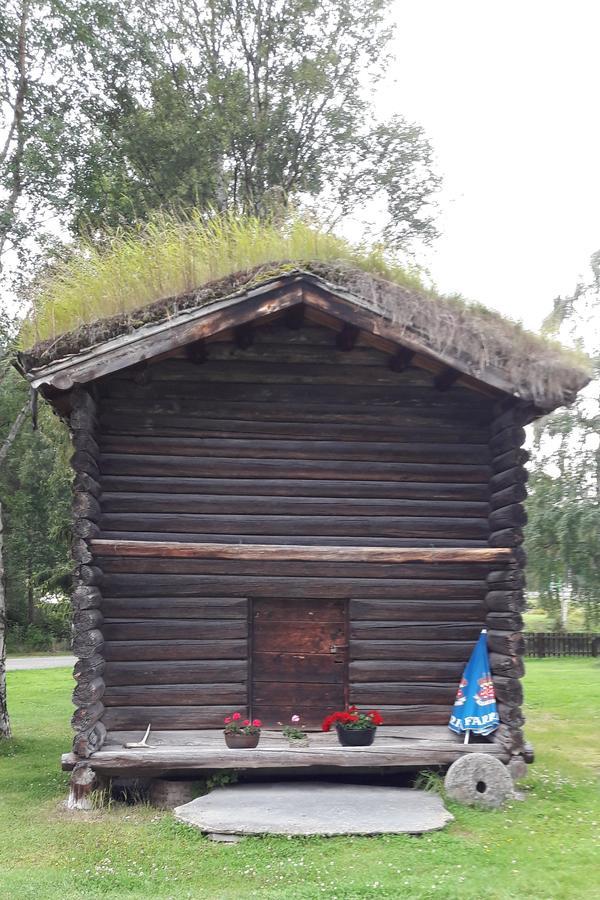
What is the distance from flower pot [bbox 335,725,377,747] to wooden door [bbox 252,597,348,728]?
34.2 inches

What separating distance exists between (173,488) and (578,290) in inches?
745

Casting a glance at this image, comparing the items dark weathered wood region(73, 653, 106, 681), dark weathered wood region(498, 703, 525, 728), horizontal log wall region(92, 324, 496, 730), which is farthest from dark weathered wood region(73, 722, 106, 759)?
dark weathered wood region(498, 703, 525, 728)

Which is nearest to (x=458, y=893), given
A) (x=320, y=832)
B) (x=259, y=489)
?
(x=320, y=832)

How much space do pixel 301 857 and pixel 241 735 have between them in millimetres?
1828

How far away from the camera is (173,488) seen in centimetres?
926

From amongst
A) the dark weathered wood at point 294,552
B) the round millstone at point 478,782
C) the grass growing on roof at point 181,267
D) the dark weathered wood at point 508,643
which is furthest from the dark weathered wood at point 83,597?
the dark weathered wood at point 508,643

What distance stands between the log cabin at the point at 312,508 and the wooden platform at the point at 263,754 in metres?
0.09

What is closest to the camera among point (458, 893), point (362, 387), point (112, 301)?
point (458, 893)

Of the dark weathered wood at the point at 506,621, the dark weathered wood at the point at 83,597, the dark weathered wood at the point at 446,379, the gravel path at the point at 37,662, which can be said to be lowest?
the gravel path at the point at 37,662

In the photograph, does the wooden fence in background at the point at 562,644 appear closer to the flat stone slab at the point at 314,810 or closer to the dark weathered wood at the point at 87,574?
the flat stone slab at the point at 314,810

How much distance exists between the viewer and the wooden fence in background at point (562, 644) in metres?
31.7

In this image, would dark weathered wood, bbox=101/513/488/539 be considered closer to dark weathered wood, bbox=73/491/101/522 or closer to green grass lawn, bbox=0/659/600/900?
dark weathered wood, bbox=73/491/101/522

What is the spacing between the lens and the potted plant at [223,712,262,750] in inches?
326

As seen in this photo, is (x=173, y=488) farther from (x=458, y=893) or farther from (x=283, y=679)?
Answer: (x=458, y=893)
